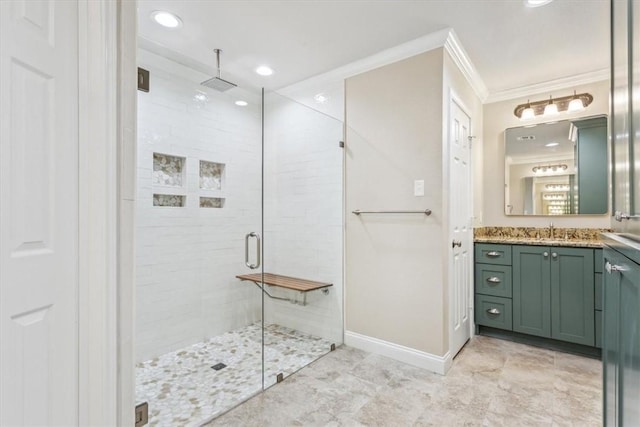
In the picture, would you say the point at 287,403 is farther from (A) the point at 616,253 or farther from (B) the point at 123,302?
(A) the point at 616,253

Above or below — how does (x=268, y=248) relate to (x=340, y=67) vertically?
below

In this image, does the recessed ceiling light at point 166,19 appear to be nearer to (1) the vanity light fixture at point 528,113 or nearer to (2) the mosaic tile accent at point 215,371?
(2) the mosaic tile accent at point 215,371

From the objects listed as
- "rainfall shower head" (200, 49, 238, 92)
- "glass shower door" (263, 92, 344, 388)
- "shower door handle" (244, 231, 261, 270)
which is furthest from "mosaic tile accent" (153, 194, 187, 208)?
"rainfall shower head" (200, 49, 238, 92)

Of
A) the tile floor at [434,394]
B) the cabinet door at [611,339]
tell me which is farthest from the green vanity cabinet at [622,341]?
the tile floor at [434,394]

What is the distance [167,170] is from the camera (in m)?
2.45

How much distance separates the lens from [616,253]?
1.03 m

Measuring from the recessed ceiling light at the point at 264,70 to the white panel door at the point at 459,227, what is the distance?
158cm

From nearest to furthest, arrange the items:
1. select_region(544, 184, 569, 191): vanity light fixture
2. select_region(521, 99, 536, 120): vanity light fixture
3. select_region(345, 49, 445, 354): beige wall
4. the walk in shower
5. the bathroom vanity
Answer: the walk in shower → select_region(345, 49, 445, 354): beige wall → the bathroom vanity → select_region(544, 184, 569, 191): vanity light fixture → select_region(521, 99, 536, 120): vanity light fixture

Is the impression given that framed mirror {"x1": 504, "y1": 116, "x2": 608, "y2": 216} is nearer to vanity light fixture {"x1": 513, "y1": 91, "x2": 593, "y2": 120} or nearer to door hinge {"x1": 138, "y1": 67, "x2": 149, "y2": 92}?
vanity light fixture {"x1": 513, "y1": 91, "x2": 593, "y2": 120}

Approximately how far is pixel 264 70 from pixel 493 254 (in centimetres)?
268

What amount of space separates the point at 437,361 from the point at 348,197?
1.44 meters

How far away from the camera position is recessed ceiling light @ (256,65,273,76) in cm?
286

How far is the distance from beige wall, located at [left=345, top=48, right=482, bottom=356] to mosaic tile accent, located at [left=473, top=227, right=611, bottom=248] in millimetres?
1024

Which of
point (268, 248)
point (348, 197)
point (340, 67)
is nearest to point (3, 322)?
point (268, 248)
